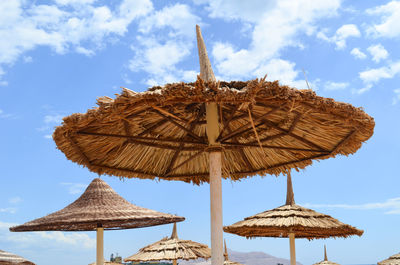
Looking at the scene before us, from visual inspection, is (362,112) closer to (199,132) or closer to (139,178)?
(199,132)

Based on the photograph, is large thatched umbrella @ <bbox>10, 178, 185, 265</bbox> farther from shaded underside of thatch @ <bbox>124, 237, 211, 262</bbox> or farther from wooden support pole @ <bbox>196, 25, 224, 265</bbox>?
shaded underside of thatch @ <bbox>124, 237, 211, 262</bbox>

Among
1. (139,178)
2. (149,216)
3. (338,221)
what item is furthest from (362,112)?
(338,221)

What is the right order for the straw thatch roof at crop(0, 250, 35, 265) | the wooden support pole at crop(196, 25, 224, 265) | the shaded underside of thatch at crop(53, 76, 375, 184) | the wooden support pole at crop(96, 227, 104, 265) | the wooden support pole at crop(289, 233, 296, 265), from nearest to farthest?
the shaded underside of thatch at crop(53, 76, 375, 184)
the wooden support pole at crop(196, 25, 224, 265)
the wooden support pole at crop(96, 227, 104, 265)
the wooden support pole at crop(289, 233, 296, 265)
the straw thatch roof at crop(0, 250, 35, 265)

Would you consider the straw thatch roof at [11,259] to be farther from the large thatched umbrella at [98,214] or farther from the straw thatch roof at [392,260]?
the straw thatch roof at [392,260]

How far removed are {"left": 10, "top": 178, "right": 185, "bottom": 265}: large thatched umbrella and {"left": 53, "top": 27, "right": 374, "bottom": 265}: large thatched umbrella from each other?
0.33 m

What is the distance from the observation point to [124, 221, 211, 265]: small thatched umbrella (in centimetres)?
911

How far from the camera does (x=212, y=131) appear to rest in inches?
181

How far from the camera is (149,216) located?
5.11 m

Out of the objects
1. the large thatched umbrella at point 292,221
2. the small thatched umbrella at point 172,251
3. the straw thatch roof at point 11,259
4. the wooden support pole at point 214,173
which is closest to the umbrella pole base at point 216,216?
the wooden support pole at point 214,173

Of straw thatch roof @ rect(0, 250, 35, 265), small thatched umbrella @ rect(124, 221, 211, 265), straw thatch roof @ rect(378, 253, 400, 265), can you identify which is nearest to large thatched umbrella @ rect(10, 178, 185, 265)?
small thatched umbrella @ rect(124, 221, 211, 265)

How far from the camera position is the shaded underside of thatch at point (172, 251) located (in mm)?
9117

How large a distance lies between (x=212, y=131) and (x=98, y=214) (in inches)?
66.5

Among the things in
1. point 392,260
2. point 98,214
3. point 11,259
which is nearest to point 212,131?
point 98,214

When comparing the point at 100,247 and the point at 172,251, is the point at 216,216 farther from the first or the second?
the point at 172,251
